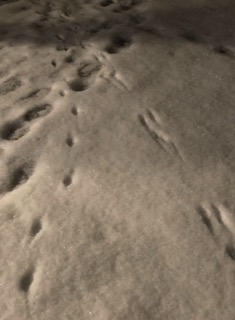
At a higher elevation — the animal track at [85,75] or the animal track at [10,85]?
the animal track at [85,75]

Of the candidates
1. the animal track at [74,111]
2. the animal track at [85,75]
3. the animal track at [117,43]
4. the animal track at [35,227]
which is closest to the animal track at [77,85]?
the animal track at [85,75]

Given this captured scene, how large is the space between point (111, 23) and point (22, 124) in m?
0.93

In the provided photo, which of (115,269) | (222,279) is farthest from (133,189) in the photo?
(222,279)

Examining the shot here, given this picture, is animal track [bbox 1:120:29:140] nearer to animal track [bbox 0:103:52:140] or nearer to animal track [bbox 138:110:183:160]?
animal track [bbox 0:103:52:140]

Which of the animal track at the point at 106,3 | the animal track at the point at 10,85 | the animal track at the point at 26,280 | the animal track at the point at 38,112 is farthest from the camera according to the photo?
the animal track at the point at 106,3

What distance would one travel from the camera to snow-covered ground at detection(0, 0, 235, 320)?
4.17 ft

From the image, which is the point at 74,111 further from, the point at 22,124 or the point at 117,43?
the point at 117,43

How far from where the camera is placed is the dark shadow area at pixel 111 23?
2.26 metres

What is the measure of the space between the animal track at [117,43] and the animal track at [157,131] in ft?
1.71

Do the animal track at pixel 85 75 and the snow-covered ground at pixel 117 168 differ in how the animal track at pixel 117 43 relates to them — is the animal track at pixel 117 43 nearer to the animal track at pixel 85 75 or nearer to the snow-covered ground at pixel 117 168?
A: the snow-covered ground at pixel 117 168

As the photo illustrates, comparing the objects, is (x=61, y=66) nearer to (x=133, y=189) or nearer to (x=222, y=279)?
(x=133, y=189)

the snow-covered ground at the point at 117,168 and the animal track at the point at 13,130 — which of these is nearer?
the snow-covered ground at the point at 117,168

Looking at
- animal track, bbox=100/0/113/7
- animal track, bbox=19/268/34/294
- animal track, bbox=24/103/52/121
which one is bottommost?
animal track, bbox=19/268/34/294

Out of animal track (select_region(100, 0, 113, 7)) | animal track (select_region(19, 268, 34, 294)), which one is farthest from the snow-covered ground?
animal track (select_region(100, 0, 113, 7))
